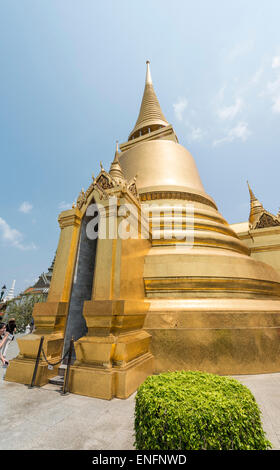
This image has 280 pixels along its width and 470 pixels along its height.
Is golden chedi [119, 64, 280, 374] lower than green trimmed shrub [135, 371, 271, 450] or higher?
higher

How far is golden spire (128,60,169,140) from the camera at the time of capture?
1702cm

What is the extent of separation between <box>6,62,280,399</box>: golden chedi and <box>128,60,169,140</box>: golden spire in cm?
1151

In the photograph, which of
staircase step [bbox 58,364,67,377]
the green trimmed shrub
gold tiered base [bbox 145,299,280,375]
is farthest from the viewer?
gold tiered base [bbox 145,299,280,375]

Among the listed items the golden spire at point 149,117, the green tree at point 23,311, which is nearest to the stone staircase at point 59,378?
the green tree at point 23,311

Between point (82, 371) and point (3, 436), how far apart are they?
1.64 m

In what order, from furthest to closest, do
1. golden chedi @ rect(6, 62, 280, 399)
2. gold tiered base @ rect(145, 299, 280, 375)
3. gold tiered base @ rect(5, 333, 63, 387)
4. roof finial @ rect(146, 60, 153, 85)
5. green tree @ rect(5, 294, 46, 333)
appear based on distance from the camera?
roof finial @ rect(146, 60, 153, 85), green tree @ rect(5, 294, 46, 333), gold tiered base @ rect(145, 299, 280, 375), gold tiered base @ rect(5, 333, 63, 387), golden chedi @ rect(6, 62, 280, 399)

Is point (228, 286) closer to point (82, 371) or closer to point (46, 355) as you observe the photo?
point (82, 371)

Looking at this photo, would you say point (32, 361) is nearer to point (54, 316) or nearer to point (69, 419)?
point (54, 316)

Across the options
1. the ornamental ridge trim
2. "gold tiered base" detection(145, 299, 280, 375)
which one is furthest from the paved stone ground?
the ornamental ridge trim

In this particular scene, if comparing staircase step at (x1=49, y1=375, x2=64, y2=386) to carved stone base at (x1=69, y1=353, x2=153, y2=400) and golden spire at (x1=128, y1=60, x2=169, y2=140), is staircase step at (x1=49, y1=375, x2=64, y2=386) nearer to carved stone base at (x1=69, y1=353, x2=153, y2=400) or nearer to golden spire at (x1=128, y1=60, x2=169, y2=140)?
carved stone base at (x1=69, y1=353, x2=153, y2=400)

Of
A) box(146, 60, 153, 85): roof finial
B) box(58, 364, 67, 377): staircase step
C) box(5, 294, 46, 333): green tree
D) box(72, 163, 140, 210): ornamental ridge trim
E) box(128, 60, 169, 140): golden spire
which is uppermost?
box(146, 60, 153, 85): roof finial

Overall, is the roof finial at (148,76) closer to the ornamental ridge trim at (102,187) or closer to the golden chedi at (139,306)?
the golden chedi at (139,306)

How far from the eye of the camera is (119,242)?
546 centimetres

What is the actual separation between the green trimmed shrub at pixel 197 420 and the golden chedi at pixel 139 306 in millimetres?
2124
